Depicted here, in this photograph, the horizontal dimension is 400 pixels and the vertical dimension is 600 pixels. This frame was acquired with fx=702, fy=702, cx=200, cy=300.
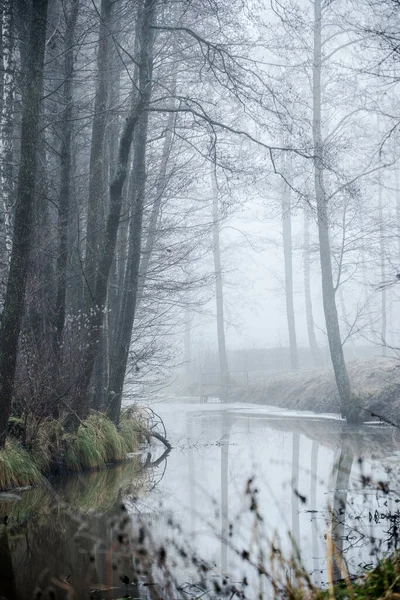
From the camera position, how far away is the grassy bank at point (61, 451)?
824 centimetres

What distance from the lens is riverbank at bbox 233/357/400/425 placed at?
1670 centimetres

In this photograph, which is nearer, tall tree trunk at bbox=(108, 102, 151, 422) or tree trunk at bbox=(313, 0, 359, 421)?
tall tree trunk at bbox=(108, 102, 151, 422)

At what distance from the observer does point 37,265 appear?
10641 mm

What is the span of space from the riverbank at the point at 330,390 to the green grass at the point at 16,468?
764 centimetres

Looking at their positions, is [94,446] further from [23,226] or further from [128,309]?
[23,226]

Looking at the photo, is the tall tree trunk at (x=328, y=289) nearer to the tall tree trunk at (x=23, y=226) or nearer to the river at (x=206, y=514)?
the river at (x=206, y=514)

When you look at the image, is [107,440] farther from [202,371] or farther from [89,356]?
[202,371]

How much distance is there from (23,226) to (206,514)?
12.0 ft

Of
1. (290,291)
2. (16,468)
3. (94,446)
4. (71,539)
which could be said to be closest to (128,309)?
(94,446)

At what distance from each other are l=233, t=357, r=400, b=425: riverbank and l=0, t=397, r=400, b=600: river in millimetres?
3373

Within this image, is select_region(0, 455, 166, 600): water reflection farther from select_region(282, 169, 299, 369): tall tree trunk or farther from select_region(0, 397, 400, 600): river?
select_region(282, 169, 299, 369): tall tree trunk

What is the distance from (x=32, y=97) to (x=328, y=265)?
36.4 feet

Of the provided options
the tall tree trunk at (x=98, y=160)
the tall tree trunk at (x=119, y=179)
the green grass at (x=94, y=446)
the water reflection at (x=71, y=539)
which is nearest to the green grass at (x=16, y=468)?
the water reflection at (x=71, y=539)

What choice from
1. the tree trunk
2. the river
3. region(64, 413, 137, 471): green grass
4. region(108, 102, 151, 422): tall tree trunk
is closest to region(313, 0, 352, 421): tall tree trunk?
the tree trunk
